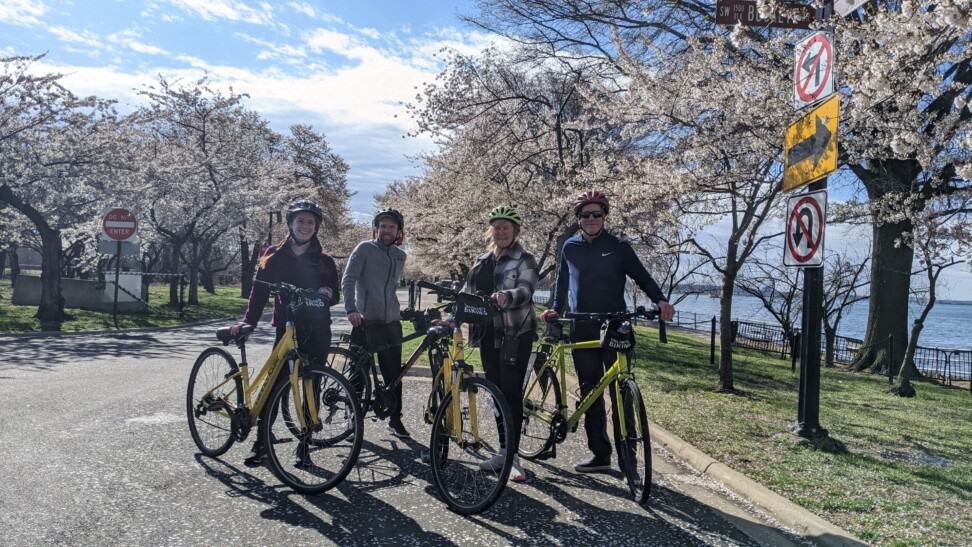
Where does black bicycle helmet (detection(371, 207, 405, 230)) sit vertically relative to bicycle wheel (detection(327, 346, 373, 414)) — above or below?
above

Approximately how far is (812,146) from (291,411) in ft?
16.1

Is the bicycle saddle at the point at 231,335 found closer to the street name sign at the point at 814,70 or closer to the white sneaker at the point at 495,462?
the white sneaker at the point at 495,462

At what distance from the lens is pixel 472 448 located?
451 cm

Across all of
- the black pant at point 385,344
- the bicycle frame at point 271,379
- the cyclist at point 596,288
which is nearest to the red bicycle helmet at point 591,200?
the cyclist at point 596,288

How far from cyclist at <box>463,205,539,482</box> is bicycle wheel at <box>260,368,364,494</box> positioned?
1.01 metres

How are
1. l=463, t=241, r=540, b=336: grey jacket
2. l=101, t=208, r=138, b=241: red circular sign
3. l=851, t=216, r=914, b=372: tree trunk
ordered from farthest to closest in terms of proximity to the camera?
l=101, t=208, r=138, b=241: red circular sign < l=851, t=216, r=914, b=372: tree trunk < l=463, t=241, r=540, b=336: grey jacket

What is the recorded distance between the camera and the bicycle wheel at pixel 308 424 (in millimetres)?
4516

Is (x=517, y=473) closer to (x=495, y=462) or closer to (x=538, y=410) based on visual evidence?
(x=538, y=410)

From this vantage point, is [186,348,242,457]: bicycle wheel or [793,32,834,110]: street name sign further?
[793,32,834,110]: street name sign

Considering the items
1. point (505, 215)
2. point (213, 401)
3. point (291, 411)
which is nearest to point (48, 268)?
point (213, 401)

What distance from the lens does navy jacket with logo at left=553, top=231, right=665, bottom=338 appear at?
527 centimetres

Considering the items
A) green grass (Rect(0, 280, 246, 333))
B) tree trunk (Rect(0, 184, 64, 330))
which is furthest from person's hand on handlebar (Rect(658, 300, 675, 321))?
tree trunk (Rect(0, 184, 64, 330))

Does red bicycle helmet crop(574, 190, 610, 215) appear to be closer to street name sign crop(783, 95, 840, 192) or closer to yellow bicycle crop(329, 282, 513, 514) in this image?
yellow bicycle crop(329, 282, 513, 514)

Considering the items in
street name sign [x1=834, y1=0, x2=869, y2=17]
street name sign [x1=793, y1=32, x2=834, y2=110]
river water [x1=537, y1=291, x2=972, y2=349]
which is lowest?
river water [x1=537, y1=291, x2=972, y2=349]
